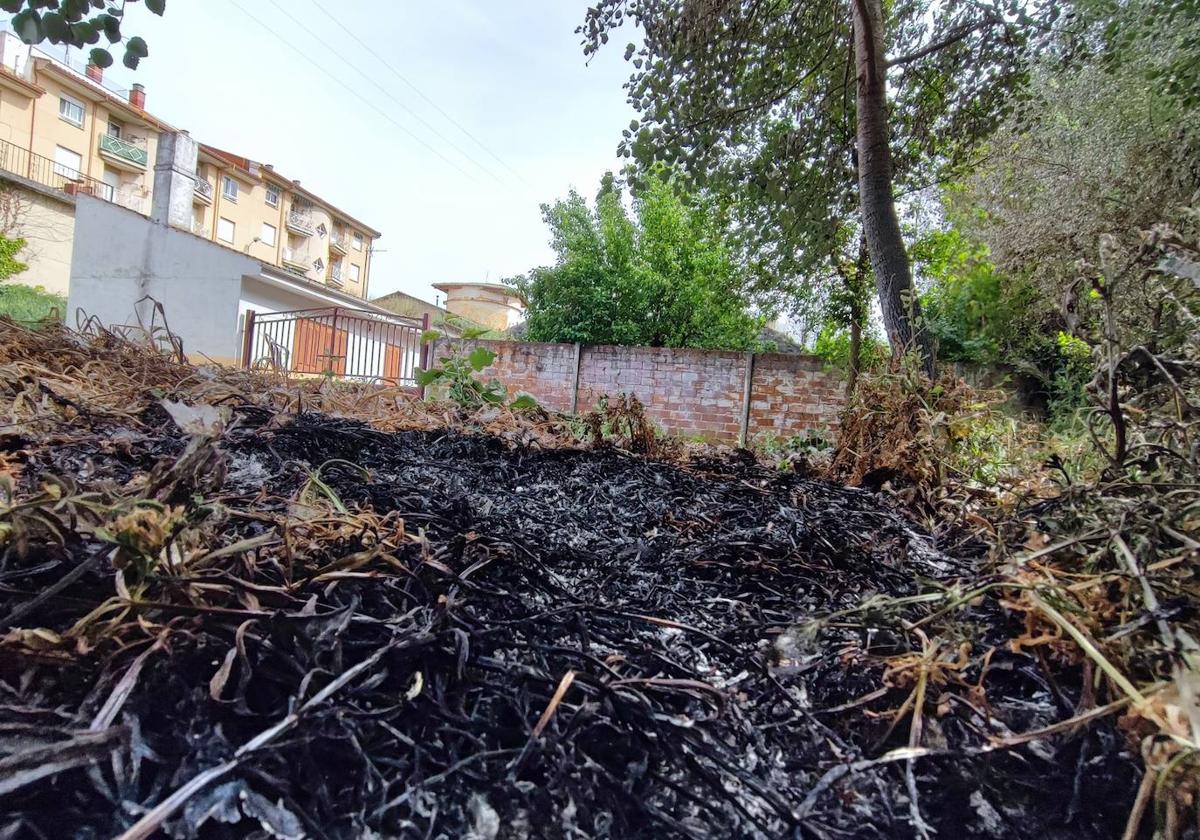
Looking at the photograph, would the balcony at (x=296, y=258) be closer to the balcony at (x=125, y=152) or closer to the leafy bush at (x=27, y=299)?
the balcony at (x=125, y=152)

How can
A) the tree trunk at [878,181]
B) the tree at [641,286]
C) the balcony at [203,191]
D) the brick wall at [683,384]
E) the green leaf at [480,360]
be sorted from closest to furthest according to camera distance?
the tree trunk at [878,181], the green leaf at [480,360], the brick wall at [683,384], the tree at [641,286], the balcony at [203,191]

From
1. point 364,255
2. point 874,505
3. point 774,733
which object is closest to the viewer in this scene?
point 774,733

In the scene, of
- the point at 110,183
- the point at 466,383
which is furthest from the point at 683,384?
the point at 110,183

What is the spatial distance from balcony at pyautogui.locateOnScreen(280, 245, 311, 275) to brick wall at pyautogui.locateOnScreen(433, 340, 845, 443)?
99.4 ft

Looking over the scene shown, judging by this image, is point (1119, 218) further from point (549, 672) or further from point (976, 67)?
point (549, 672)

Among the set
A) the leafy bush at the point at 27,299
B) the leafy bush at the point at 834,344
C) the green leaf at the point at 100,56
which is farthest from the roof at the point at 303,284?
the green leaf at the point at 100,56

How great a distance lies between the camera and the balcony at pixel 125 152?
84.6 feet

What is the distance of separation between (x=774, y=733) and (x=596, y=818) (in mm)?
264

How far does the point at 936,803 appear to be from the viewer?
61 cm

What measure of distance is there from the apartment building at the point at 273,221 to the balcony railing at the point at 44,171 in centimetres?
397

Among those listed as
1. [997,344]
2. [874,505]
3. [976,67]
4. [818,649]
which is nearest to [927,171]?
[976,67]

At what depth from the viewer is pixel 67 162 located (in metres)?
24.5

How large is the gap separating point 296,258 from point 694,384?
34775mm

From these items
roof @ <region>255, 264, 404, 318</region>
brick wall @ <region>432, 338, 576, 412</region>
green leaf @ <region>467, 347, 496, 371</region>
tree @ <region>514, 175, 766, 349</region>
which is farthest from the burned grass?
roof @ <region>255, 264, 404, 318</region>
